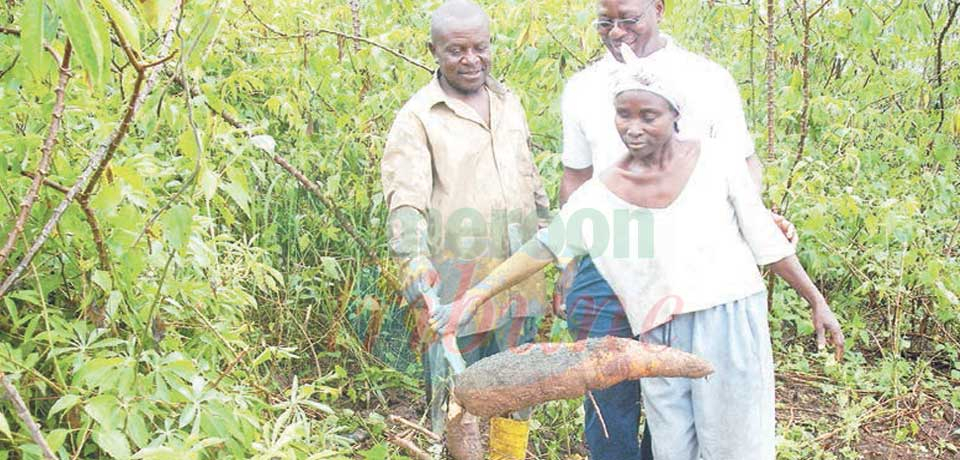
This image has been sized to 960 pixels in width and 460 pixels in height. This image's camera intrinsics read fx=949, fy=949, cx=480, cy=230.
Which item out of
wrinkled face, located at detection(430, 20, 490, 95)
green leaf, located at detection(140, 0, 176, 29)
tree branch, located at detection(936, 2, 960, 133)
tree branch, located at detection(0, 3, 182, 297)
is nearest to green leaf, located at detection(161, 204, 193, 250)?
tree branch, located at detection(0, 3, 182, 297)

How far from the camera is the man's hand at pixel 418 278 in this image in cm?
242

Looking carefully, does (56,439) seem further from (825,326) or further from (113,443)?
(825,326)

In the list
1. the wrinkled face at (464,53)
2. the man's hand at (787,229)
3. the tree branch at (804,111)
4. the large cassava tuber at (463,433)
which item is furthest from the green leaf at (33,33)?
the tree branch at (804,111)

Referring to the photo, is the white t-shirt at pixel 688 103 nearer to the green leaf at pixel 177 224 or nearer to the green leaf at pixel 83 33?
the green leaf at pixel 177 224

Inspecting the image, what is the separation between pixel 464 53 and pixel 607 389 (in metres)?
0.97

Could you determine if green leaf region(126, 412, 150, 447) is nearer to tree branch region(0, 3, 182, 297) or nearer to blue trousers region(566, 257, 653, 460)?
tree branch region(0, 3, 182, 297)

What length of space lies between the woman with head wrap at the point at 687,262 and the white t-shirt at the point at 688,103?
18cm

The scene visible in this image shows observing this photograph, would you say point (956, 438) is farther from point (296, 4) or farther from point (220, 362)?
point (296, 4)

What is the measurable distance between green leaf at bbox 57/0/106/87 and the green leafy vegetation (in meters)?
0.75

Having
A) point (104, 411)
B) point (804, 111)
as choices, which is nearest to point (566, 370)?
point (104, 411)

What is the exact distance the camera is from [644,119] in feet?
7.02

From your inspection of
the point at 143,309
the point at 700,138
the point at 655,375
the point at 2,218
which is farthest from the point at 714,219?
the point at 2,218

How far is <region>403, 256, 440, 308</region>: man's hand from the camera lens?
2424mm

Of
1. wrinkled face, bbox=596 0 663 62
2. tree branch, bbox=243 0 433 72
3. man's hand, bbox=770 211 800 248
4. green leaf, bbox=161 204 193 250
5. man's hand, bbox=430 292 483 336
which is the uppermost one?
tree branch, bbox=243 0 433 72
